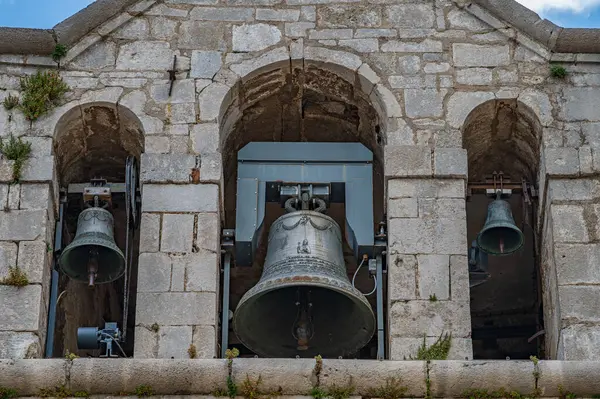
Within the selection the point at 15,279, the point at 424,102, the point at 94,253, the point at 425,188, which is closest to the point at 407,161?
the point at 425,188

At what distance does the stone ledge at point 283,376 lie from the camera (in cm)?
1413

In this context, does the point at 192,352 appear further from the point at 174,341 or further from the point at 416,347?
the point at 416,347

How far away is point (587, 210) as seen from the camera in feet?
52.7

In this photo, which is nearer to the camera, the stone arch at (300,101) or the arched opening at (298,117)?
the stone arch at (300,101)

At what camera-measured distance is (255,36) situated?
17.0m

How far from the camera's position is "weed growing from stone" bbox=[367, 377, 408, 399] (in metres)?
14.1

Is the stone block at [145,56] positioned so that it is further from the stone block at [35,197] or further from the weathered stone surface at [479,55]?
the weathered stone surface at [479,55]

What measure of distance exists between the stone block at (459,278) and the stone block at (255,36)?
2481 mm

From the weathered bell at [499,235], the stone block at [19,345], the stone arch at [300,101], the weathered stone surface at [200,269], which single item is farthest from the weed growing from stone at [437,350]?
the stone block at [19,345]

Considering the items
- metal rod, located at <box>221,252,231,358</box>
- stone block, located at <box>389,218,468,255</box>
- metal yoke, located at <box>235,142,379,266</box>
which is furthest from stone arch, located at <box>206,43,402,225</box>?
metal rod, located at <box>221,252,231,358</box>

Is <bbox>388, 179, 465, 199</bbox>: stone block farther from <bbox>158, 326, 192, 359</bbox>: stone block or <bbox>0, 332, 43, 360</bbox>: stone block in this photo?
<bbox>0, 332, 43, 360</bbox>: stone block

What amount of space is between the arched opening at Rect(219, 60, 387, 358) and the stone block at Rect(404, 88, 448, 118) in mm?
302

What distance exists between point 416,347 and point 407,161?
165 cm

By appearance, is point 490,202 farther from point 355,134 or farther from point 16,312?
point 16,312
